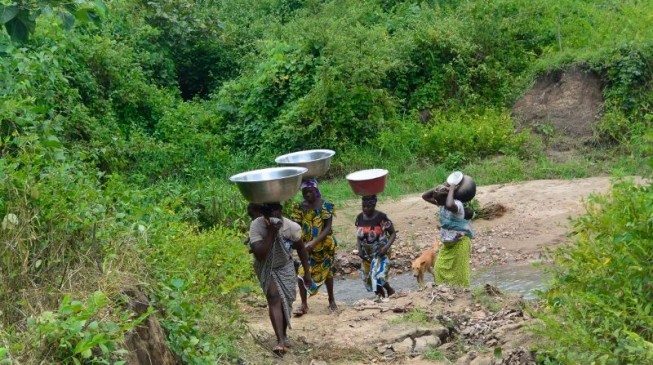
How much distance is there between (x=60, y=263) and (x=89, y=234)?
299 millimetres

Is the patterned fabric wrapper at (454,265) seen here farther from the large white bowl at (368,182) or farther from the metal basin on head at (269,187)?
the metal basin on head at (269,187)

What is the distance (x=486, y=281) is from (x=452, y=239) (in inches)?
96.6

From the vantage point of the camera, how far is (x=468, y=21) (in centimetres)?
1823

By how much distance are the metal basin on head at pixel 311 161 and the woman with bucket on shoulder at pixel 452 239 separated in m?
1.02

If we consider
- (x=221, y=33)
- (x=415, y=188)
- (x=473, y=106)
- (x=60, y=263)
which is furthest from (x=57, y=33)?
(x=60, y=263)

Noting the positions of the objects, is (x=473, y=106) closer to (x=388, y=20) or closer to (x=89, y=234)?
(x=388, y=20)

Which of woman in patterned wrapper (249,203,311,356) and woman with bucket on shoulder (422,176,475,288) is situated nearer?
woman in patterned wrapper (249,203,311,356)

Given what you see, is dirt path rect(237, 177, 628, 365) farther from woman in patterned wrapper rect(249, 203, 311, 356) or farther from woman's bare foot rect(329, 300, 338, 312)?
woman in patterned wrapper rect(249, 203, 311, 356)

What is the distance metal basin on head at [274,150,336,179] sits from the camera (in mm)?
8906

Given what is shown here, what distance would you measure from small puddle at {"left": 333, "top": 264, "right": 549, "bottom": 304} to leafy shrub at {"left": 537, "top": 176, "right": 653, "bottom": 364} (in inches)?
160

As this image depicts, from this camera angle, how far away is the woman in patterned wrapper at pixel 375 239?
903 centimetres

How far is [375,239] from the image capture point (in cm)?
906

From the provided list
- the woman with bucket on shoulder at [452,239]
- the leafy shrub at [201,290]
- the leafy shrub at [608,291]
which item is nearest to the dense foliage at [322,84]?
the leafy shrub at [201,290]

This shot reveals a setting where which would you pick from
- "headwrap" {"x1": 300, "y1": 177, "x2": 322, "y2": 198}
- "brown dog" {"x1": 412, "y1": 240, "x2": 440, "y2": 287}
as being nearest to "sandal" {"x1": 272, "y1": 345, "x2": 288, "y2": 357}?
"headwrap" {"x1": 300, "y1": 177, "x2": 322, "y2": 198}
